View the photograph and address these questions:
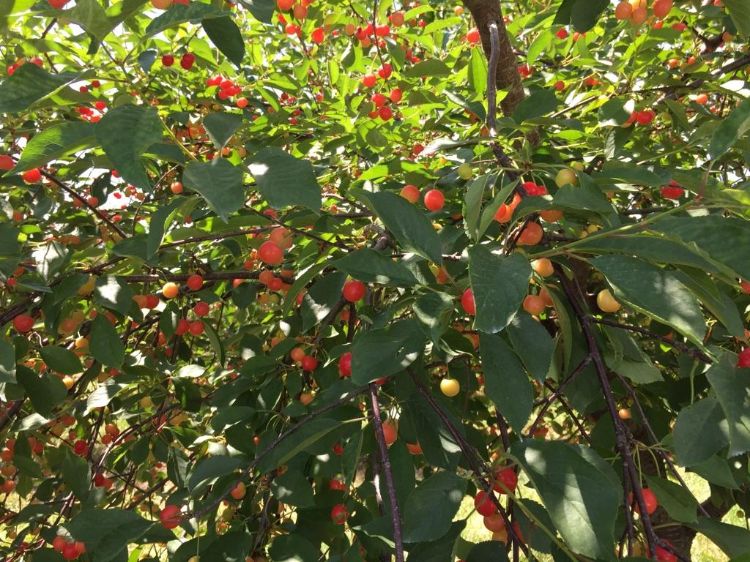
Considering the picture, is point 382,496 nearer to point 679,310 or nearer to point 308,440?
point 308,440

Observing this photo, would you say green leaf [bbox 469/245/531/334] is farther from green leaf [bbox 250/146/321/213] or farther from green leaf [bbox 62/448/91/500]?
green leaf [bbox 62/448/91/500]

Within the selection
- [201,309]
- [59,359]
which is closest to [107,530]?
[59,359]

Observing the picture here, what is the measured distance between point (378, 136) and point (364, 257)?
736 millimetres

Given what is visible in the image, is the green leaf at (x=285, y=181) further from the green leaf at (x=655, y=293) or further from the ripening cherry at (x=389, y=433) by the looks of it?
the ripening cherry at (x=389, y=433)

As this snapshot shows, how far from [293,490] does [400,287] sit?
606 millimetres

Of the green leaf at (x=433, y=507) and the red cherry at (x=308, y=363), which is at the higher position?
the green leaf at (x=433, y=507)

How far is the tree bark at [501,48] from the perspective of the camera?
68.0 inches

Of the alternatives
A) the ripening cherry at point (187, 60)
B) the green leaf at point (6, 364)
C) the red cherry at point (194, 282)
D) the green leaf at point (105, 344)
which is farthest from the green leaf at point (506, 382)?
the ripening cherry at point (187, 60)

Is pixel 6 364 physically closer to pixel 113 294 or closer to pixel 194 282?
pixel 113 294

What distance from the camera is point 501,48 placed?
1813 millimetres

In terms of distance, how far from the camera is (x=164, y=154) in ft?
3.26

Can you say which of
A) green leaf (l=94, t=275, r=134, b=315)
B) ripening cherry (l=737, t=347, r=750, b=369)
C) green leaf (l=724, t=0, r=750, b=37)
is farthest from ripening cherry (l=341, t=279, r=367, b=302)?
green leaf (l=724, t=0, r=750, b=37)

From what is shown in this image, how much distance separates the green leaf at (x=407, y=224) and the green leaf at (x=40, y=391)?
1.26 metres

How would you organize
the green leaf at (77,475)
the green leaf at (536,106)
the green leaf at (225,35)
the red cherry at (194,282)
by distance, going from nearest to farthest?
the green leaf at (225,35) → the green leaf at (536,106) → the green leaf at (77,475) → the red cherry at (194,282)
